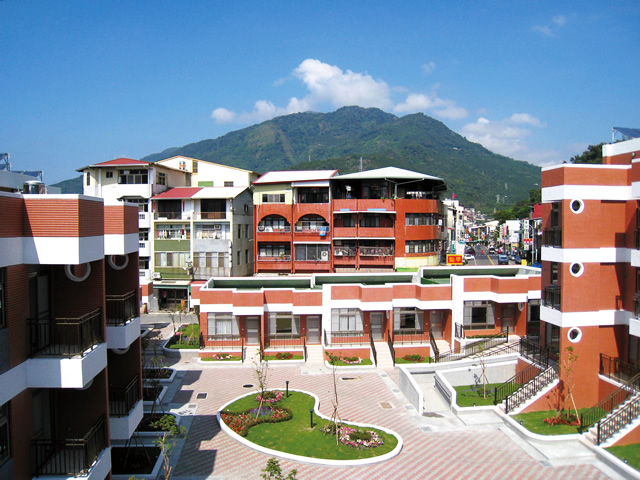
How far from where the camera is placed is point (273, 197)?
41.0m

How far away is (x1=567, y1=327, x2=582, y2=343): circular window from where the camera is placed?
16.8 meters

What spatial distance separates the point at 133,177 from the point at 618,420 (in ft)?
120

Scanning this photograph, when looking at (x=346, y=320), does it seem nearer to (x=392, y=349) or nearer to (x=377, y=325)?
(x=377, y=325)

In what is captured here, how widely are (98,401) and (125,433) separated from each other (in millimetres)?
1856

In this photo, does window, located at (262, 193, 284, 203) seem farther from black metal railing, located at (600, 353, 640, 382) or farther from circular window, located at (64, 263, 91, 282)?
circular window, located at (64, 263, 91, 282)

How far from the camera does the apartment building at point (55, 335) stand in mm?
7785

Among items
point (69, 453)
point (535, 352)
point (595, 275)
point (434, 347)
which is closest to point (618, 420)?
point (535, 352)

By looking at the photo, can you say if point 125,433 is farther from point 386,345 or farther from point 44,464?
point 386,345

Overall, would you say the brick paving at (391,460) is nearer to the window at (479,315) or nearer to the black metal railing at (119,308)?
the black metal railing at (119,308)

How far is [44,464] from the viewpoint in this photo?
865cm

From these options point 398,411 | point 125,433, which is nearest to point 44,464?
point 125,433

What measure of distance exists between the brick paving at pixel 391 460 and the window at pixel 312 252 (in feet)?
61.8

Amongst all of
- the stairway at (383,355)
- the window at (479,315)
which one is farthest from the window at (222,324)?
the window at (479,315)

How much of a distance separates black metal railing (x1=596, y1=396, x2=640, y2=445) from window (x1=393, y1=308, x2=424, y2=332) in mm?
11810
